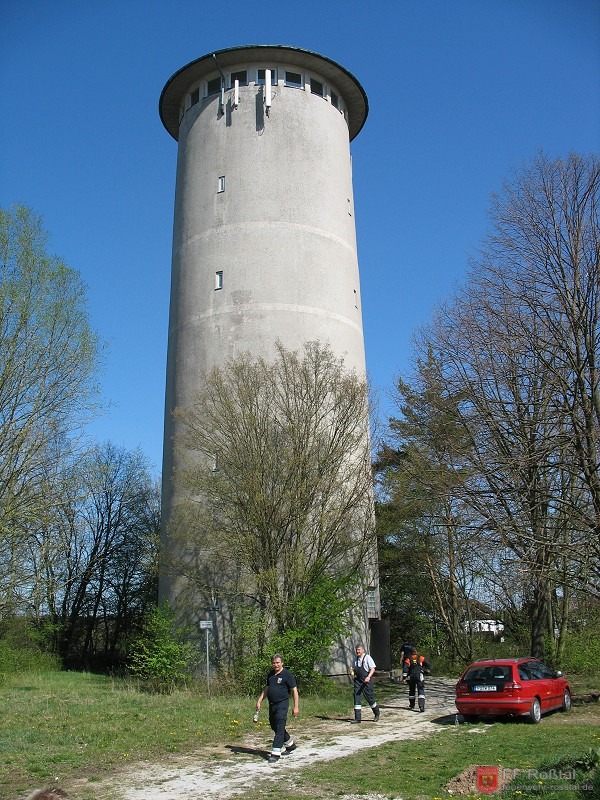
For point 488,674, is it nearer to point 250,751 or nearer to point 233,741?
point 233,741

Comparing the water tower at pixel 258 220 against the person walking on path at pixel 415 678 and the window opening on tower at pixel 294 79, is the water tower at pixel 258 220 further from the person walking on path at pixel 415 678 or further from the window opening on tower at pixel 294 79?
the person walking on path at pixel 415 678

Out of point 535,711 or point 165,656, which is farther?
point 165,656

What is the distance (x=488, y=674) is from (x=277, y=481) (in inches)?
290

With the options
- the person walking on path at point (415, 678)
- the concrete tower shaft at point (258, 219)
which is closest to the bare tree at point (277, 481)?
the concrete tower shaft at point (258, 219)

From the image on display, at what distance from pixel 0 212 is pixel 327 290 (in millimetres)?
10385

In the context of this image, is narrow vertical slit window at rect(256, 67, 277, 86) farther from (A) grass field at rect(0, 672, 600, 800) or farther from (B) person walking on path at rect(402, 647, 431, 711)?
(A) grass field at rect(0, 672, 600, 800)

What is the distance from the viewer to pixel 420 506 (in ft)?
72.0

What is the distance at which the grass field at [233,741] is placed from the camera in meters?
8.96

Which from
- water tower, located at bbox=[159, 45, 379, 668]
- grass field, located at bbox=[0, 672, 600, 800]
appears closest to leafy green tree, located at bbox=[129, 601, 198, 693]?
water tower, located at bbox=[159, 45, 379, 668]

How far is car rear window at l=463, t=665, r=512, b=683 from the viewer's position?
14.7m

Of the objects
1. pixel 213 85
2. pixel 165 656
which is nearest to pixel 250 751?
Answer: pixel 165 656

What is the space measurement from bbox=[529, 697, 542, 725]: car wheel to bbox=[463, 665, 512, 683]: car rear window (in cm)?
63

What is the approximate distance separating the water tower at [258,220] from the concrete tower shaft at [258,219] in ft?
0.14

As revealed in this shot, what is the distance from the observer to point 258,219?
1008 inches
